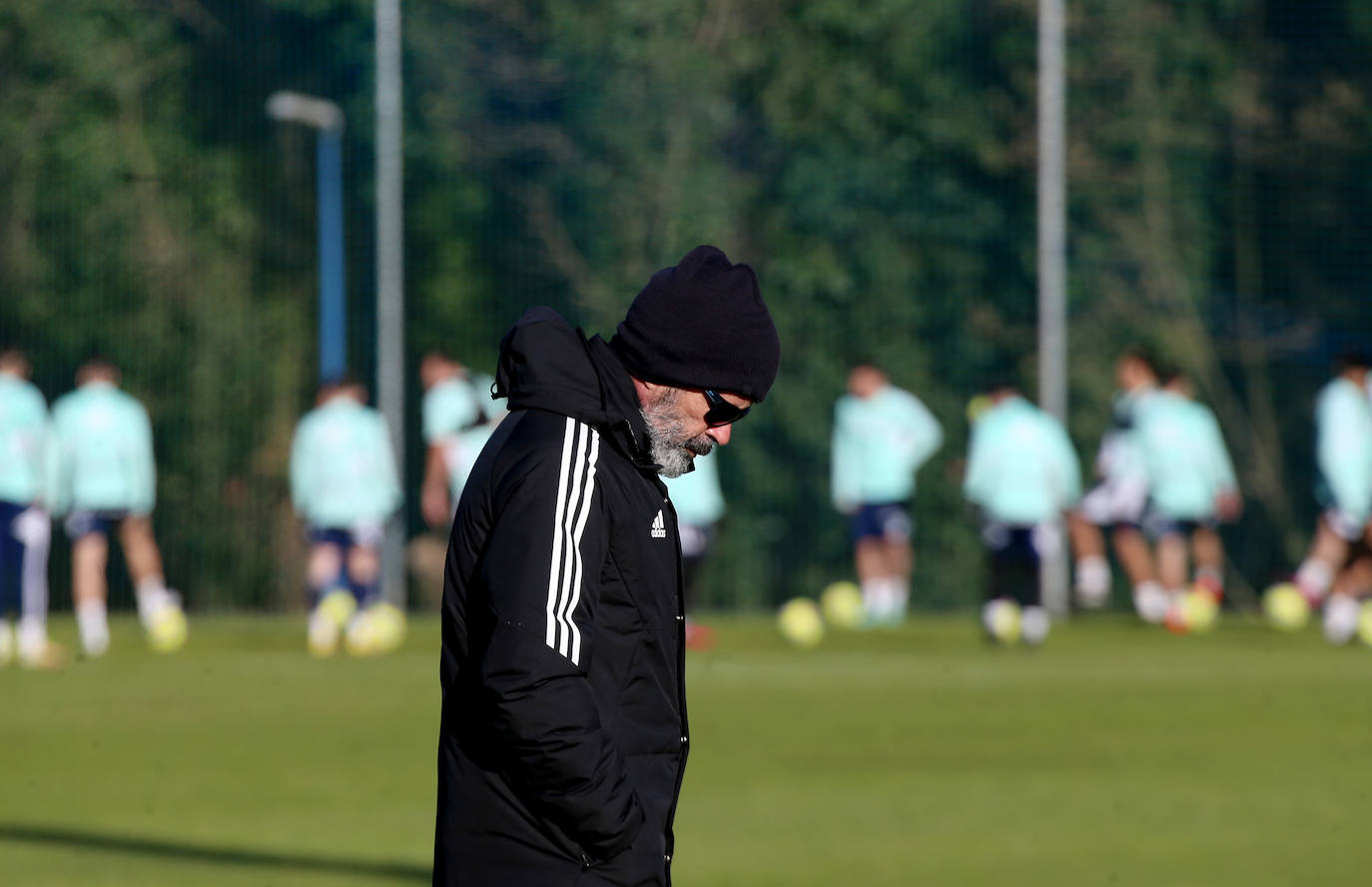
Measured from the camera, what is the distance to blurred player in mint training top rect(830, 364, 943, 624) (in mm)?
22297

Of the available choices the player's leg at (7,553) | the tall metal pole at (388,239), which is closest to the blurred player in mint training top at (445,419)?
the player's leg at (7,553)

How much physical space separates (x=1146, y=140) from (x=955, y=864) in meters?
18.8

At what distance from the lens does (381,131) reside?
86.5 feet

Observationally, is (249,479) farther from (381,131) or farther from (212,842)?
(212,842)

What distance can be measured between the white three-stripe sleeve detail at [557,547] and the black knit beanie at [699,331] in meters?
0.22

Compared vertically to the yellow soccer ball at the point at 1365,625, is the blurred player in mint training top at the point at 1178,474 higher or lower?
higher

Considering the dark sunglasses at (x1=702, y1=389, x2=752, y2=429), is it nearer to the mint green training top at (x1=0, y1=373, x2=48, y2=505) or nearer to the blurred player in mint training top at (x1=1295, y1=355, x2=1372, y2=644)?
the mint green training top at (x1=0, y1=373, x2=48, y2=505)

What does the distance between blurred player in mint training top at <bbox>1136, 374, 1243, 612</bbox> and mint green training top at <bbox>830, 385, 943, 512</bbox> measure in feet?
6.99

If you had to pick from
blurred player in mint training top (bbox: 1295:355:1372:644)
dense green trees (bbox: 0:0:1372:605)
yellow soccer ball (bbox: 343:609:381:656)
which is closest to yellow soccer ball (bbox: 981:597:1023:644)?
blurred player in mint training top (bbox: 1295:355:1372:644)

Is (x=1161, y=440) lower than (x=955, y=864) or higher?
higher

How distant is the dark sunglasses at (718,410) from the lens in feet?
12.9

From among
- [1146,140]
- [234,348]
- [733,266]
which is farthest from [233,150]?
[733,266]

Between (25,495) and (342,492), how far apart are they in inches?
128

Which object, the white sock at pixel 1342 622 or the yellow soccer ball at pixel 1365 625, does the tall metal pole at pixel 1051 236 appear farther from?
the yellow soccer ball at pixel 1365 625
